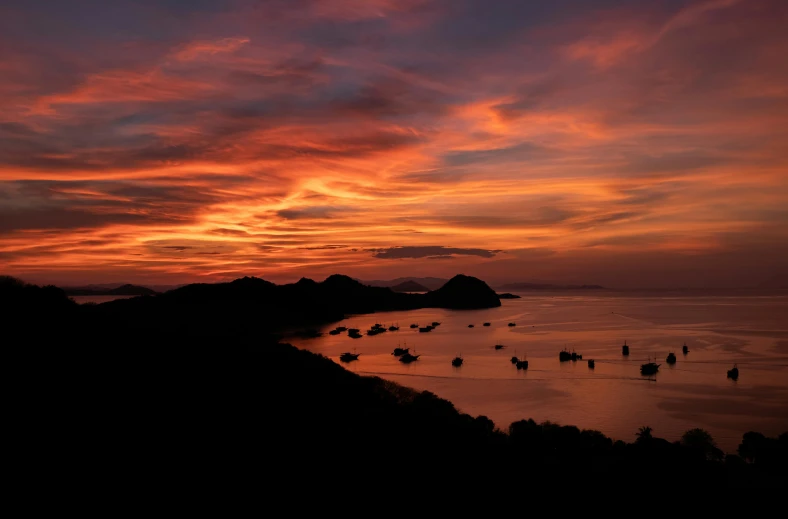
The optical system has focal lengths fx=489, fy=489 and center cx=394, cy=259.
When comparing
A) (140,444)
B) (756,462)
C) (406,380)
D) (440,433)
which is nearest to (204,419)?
(140,444)

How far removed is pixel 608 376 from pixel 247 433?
2778 inches

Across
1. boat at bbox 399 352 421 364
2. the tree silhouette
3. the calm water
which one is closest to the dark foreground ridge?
the tree silhouette

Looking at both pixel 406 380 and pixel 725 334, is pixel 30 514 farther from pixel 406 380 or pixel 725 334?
pixel 725 334

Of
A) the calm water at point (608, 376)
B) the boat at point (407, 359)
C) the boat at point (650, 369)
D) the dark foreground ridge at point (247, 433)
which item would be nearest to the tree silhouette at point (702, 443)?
the dark foreground ridge at point (247, 433)

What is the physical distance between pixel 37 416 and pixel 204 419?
777 centimetres

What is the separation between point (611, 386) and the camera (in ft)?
242

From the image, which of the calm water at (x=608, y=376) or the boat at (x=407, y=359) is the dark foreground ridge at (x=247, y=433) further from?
the boat at (x=407, y=359)

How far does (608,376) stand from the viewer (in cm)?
8125

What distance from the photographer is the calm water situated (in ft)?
181

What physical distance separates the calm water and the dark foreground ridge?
16.5 m

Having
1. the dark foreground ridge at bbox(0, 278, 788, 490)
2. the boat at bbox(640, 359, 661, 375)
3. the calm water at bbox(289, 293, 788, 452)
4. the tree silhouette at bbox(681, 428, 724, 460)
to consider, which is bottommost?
the calm water at bbox(289, 293, 788, 452)

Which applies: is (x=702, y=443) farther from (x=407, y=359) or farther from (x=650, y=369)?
(x=407, y=359)

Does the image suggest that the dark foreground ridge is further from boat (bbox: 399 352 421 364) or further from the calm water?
boat (bbox: 399 352 421 364)

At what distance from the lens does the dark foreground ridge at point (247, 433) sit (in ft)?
71.3
